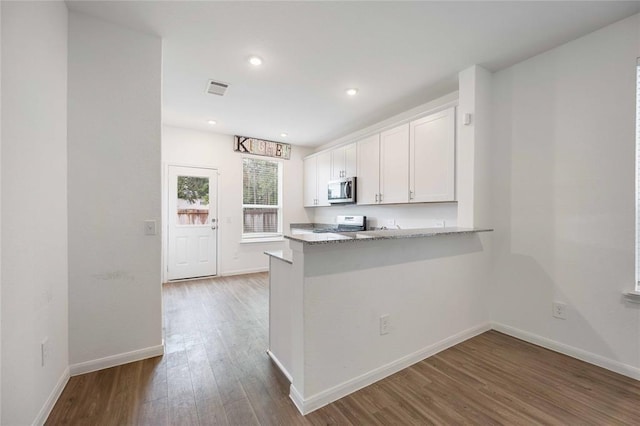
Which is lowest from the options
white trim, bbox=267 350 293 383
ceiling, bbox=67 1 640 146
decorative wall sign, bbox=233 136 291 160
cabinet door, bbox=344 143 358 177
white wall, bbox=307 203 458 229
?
white trim, bbox=267 350 293 383

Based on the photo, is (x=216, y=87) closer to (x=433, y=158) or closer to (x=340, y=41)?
(x=340, y=41)

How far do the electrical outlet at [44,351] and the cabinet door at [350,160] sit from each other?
3.75m

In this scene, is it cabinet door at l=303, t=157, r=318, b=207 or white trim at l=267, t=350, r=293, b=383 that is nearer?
white trim at l=267, t=350, r=293, b=383

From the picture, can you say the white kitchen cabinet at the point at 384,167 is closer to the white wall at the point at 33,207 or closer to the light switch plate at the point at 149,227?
the light switch plate at the point at 149,227

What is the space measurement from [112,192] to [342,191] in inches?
123

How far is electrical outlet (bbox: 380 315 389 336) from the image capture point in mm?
1940

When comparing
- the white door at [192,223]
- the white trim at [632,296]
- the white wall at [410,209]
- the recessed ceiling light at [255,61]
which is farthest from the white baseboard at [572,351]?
the white door at [192,223]

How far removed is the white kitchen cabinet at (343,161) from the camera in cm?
436

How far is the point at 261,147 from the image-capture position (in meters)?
5.26

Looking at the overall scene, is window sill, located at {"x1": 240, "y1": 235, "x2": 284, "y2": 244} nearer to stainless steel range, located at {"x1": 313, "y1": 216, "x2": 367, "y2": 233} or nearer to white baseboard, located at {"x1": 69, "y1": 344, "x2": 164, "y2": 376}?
stainless steel range, located at {"x1": 313, "y1": 216, "x2": 367, "y2": 233}

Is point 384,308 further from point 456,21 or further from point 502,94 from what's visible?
point 502,94

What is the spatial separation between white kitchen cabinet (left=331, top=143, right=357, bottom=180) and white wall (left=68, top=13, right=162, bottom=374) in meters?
2.83

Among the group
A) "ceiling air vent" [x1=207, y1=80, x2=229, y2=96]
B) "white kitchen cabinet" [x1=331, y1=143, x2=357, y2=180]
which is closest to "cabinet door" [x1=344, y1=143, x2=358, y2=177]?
"white kitchen cabinet" [x1=331, y1=143, x2=357, y2=180]

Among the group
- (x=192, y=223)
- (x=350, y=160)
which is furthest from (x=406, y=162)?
(x=192, y=223)
